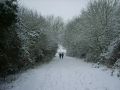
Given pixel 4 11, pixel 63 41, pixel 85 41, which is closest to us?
pixel 4 11

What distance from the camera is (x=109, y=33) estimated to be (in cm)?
A: 2562

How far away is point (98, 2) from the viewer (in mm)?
29234

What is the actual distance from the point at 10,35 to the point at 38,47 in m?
11.3

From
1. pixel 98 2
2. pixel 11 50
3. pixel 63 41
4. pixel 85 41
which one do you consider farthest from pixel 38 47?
pixel 63 41

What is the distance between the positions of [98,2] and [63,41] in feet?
113

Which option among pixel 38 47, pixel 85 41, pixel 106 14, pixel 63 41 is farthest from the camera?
pixel 63 41

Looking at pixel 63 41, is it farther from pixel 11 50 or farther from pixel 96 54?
pixel 11 50

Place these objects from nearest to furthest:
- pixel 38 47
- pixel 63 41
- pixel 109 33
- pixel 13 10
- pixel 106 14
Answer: pixel 13 10 → pixel 38 47 → pixel 109 33 → pixel 106 14 → pixel 63 41

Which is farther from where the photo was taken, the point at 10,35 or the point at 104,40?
the point at 104,40

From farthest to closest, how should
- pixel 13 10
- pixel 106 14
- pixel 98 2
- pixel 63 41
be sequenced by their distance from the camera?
pixel 63 41
pixel 98 2
pixel 106 14
pixel 13 10

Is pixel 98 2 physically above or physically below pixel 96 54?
above

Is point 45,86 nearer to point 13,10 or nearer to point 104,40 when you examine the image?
point 13,10

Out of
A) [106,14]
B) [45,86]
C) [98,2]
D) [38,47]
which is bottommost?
[45,86]

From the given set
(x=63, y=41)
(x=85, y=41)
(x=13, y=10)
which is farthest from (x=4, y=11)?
(x=63, y=41)
